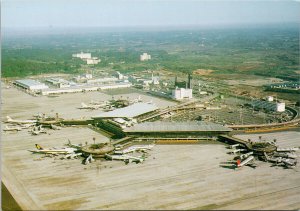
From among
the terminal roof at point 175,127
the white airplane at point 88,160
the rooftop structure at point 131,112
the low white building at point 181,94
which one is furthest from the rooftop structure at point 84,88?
the white airplane at point 88,160

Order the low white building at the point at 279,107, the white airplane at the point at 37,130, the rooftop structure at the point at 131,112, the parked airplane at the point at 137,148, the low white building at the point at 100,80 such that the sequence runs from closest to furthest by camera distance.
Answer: the parked airplane at the point at 137,148 → the white airplane at the point at 37,130 → the rooftop structure at the point at 131,112 → the low white building at the point at 279,107 → the low white building at the point at 100,80

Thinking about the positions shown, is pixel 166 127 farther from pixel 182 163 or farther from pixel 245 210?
→ pixel 245 210

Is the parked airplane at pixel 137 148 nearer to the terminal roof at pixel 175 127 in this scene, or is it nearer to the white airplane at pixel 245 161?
the terminal roof at pixel 175 127

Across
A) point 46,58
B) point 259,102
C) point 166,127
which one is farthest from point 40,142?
point 46,58

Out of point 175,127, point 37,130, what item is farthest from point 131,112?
point 37,130

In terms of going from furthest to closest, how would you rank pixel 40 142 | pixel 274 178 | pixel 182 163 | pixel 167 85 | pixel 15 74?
pixel 15 74, pixel 167 85, pixel 40 142, pixel 182 163, pixel 274 178
